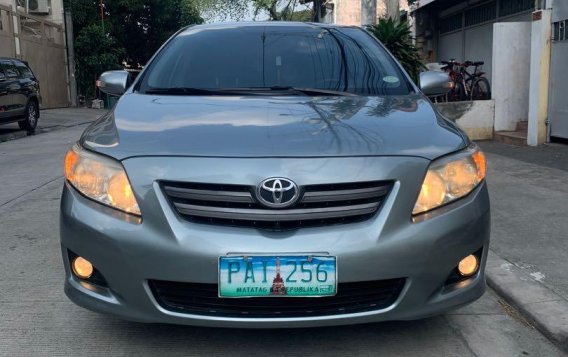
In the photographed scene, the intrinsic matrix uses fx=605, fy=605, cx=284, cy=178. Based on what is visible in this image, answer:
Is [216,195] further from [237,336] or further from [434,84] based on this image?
[434,84]

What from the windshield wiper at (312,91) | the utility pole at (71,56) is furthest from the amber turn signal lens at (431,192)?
the utility pole at (71,56)

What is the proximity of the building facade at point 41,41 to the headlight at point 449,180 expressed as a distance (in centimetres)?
1864

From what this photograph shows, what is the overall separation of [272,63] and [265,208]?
1.59m

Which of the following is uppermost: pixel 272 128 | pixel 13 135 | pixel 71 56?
pixel 71 56

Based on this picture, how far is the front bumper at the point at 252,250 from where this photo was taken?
2.41 m

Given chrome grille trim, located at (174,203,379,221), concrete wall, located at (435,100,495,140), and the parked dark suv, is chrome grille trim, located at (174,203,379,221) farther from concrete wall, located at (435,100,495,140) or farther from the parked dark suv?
the parked dark suv

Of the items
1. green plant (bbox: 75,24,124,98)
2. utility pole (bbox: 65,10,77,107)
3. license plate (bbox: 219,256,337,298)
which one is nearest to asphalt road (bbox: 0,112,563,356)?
license plate (bbox: 219,256,337,298)

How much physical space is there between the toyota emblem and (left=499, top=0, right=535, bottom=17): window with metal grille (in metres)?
10.2

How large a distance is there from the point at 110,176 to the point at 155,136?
0.27 m

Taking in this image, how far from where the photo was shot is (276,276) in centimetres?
241

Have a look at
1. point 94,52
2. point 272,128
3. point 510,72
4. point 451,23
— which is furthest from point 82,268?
point 94,52

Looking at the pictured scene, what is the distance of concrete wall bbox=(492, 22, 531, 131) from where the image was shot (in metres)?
9.80

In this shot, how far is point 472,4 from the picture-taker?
1388 cm

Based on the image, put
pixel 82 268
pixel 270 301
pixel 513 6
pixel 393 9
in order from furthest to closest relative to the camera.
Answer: pixel 393 9, pixel 513 6, pixel 82 268, pixel 270 301
